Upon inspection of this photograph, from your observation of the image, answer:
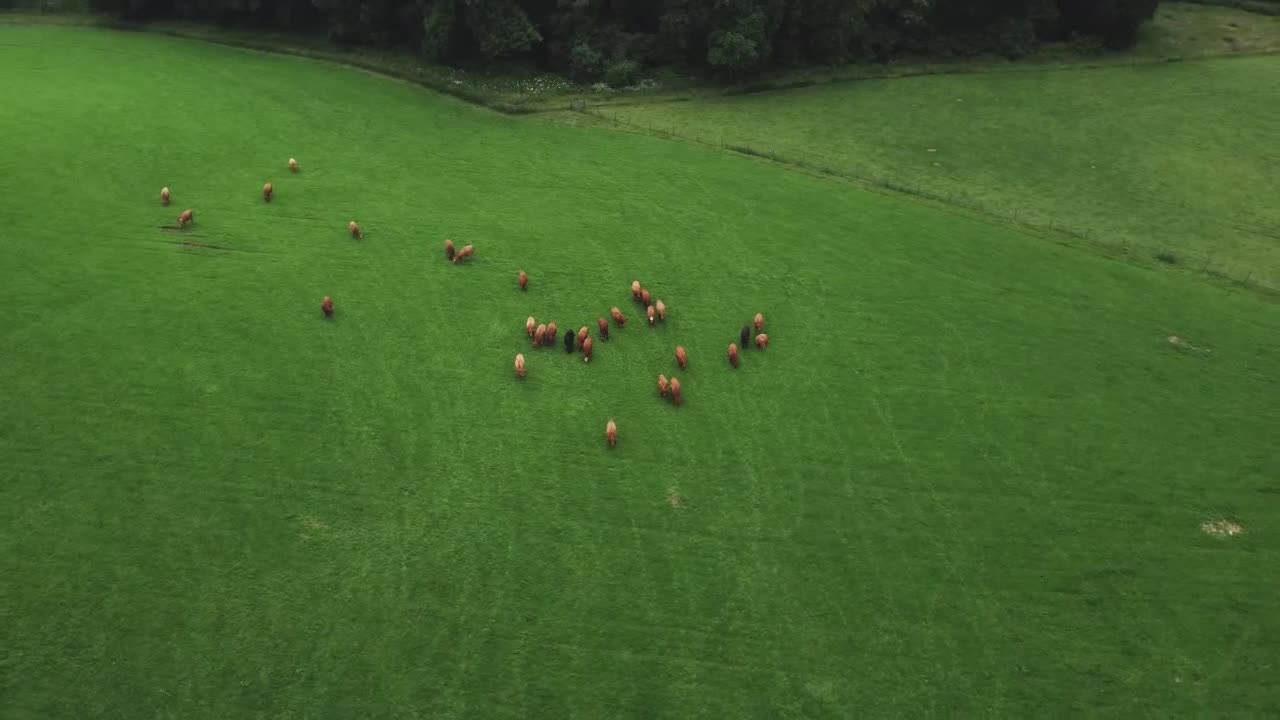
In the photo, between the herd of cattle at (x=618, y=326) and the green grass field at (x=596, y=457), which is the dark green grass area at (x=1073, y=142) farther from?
the herd of cattle at (x=618, y=326)

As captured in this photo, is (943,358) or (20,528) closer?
(20,528)

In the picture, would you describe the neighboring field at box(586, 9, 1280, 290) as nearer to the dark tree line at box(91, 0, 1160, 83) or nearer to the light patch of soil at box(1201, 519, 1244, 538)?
the dark tree line at box(91, 0, 1160, 83)

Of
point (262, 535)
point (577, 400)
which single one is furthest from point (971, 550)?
point (262, 535)

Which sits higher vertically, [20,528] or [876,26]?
[876,26]

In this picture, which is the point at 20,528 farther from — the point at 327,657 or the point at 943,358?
the point at 943,358

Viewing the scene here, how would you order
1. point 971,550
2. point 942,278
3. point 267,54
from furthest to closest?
point 267,54 < point 942,278 < point 971,550

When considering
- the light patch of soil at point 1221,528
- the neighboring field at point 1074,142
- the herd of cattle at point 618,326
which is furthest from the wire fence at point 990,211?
the light patch of soil at point 1221,528

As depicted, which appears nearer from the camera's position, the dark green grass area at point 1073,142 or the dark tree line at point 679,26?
the dark green grass area at point 1073,142
